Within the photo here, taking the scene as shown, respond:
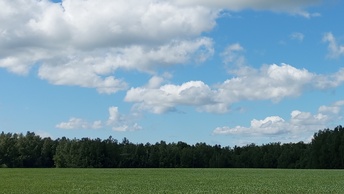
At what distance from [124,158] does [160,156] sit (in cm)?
1193

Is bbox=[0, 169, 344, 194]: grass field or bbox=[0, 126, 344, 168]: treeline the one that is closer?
bbox=[0, 169, 344, 194]: grass field

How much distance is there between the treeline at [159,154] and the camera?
13412 centimetres

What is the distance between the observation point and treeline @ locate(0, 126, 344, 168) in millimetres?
134125

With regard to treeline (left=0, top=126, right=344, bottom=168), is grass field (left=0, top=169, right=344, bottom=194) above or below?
below

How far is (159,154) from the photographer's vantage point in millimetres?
162500

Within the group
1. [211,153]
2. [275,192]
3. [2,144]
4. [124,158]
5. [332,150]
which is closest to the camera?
[275,192]

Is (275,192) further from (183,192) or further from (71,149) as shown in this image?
(71,149)

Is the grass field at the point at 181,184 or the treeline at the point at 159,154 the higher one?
the treeline at the point at 159,154

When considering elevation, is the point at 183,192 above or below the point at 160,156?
below

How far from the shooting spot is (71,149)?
148000mm

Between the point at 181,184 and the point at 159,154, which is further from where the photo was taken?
the point at 159,154

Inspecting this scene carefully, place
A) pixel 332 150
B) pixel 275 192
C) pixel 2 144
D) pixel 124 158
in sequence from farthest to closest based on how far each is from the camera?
pixel 124 158
pixel 2 144
pixel 332 150
pixel 275 192

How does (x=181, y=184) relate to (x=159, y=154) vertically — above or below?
below

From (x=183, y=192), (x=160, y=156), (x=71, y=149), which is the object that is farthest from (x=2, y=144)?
(x=183, y=192)
